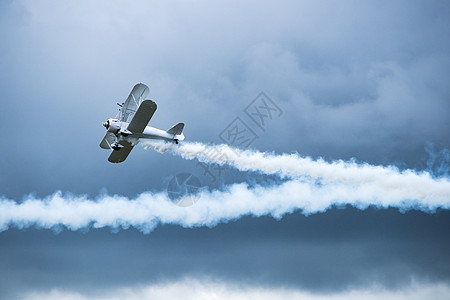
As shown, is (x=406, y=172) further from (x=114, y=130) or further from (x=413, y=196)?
(x=114, y=130)

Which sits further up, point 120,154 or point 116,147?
point 120,154

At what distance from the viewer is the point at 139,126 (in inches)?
3418

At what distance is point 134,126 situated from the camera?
8688 cm

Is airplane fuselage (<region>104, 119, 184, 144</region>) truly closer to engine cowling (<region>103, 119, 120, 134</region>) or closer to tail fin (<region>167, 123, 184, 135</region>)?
→ engine cowling (<region>103, 119, 120, 134</region>)

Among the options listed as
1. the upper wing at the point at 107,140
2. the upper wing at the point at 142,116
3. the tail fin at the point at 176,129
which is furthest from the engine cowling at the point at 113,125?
the tail fin at the point at 176,129

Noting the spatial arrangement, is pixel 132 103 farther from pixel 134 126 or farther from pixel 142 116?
pixel 142 116

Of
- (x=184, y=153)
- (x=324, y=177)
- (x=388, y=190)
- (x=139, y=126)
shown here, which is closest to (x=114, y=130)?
(x=139, y=126)

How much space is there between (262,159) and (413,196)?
51.5 feet


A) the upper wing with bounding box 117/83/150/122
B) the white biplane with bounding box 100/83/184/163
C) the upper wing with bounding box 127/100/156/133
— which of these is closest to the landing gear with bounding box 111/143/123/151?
the white biplane with bounding box 100/83/184/163

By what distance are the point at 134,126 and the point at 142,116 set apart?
1.71 m

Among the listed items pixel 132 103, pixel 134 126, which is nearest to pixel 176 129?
pixel 134 126

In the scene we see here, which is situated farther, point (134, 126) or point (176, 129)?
point (176, 129)

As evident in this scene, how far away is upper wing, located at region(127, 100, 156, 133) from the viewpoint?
84.7m

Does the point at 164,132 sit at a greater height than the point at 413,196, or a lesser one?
greater
